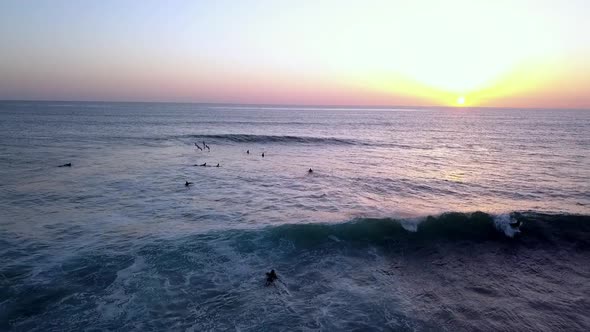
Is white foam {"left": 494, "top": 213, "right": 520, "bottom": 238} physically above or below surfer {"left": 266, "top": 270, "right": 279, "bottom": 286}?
above

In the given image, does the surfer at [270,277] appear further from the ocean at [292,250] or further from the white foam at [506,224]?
the white foam at [506,224]

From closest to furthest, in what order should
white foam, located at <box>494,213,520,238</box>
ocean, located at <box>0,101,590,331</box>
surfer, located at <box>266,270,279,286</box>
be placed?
ocean, located at <box>0,101,590,331</box>, surfer, located at <box>266,270,279,286</box>, white foam, located at <box>494,213,520,238</box>

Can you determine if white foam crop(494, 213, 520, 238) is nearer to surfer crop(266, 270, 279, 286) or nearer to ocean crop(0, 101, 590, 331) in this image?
ocean crop(0, 101, 590, 331)

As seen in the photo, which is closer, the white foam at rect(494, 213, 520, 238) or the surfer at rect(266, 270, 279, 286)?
the surfer at rect(266, 270, 279, 286)

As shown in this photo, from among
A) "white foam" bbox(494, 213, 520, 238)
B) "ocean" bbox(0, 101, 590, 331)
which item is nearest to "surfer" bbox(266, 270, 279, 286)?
"ocean" bbox(0, 101, 590, 331)

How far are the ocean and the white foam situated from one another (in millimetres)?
85

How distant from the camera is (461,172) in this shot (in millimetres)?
36500

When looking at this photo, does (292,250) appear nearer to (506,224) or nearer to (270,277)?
(270,277)

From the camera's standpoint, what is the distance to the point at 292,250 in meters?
17.4

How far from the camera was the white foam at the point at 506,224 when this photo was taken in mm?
19781

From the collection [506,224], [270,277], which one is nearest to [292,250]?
[270,277]

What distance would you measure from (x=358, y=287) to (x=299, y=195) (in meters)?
12.7

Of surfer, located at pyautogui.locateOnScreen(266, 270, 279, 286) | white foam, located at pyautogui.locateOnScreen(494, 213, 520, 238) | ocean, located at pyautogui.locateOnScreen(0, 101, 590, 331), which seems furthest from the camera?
white foam, located at pyautogui.locateOnScreen(494, 213, 520, 238)

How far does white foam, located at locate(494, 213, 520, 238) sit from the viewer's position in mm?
19781
